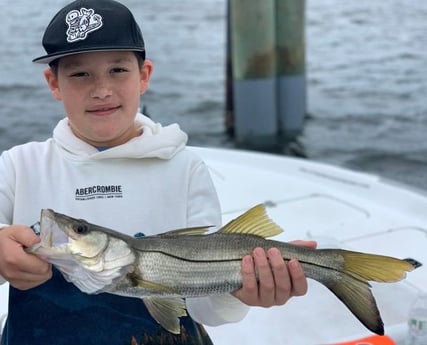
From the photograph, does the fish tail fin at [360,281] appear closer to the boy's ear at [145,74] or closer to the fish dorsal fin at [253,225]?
the fish dorsal fin at [253,225]

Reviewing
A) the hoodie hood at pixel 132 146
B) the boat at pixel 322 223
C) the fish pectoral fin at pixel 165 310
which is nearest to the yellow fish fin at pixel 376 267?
the fish pectoral fin at pixel 165 310

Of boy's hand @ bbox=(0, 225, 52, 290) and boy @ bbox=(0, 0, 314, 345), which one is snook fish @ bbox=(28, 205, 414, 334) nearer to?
boy's hand @ bbox=(0, 225, 52, 290)

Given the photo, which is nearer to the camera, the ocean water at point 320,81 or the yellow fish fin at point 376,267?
the yellow fish fin at point 376,267

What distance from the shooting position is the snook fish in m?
1.58

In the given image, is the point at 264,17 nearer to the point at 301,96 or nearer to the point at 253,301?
the point at 301,96

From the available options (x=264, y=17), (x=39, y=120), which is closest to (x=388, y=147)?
(x=264, y=17)

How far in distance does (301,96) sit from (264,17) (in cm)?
147

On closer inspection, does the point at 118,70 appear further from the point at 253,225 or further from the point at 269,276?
the point at 269,276

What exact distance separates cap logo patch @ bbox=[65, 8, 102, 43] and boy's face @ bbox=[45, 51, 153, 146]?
0.06 meters

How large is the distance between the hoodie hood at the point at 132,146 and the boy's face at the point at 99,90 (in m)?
0.03

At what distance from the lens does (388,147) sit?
32.4 feet

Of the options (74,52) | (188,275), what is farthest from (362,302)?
(74,52)

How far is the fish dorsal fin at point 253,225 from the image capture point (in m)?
1.76

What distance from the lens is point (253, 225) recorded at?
1.77 m
